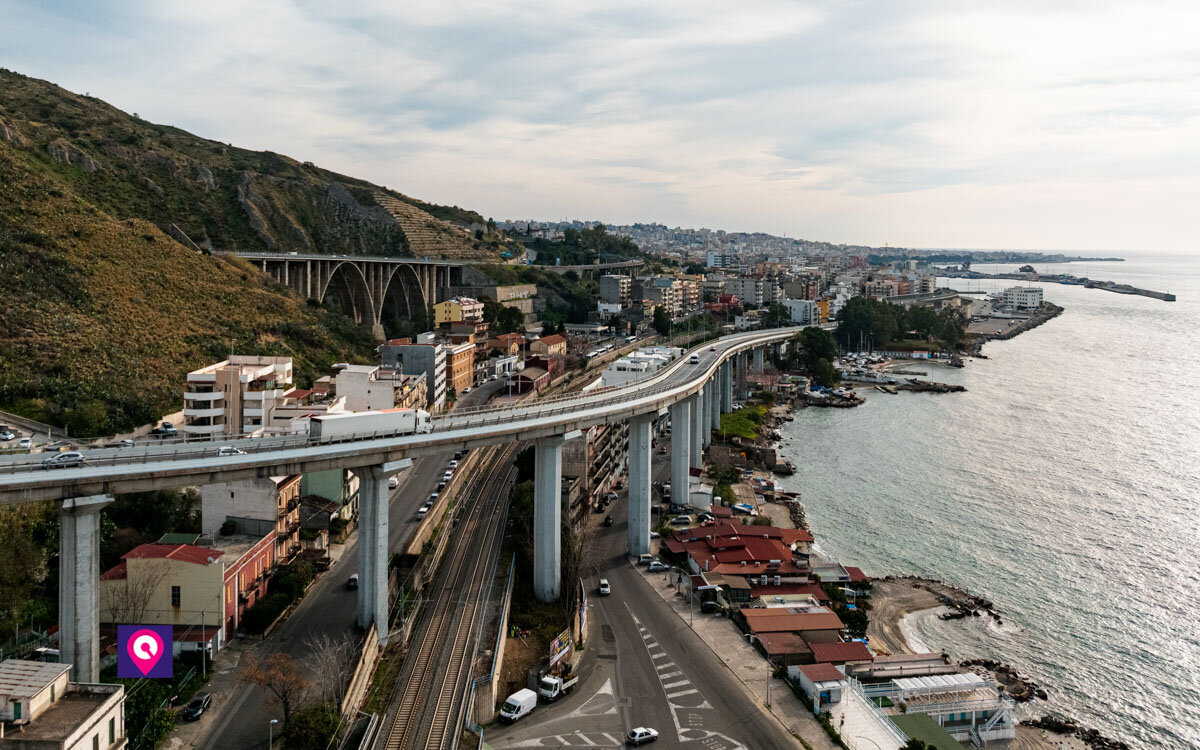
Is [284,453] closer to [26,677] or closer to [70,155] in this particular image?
[26,677]

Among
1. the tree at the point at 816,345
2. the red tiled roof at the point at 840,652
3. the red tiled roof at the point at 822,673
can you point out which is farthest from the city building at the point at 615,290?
the red tiled roof at the point at 822,673

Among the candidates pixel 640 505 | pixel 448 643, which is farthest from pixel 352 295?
pixel 448 643

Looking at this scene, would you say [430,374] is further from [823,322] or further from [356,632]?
[823,322]

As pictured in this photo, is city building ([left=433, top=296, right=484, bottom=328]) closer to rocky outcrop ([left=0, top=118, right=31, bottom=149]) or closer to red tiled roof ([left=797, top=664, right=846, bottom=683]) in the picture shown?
rocky outcrop ([left=0, top=118, right=31, bottom=149])

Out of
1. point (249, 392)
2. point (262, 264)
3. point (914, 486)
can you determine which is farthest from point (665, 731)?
point (262, 264)

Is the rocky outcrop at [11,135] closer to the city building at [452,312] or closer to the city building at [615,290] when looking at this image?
the city building at [452,312]

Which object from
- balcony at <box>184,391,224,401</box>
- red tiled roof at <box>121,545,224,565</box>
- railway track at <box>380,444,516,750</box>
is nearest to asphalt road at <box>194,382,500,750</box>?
railway track at <box>380,444,516,750</box>
